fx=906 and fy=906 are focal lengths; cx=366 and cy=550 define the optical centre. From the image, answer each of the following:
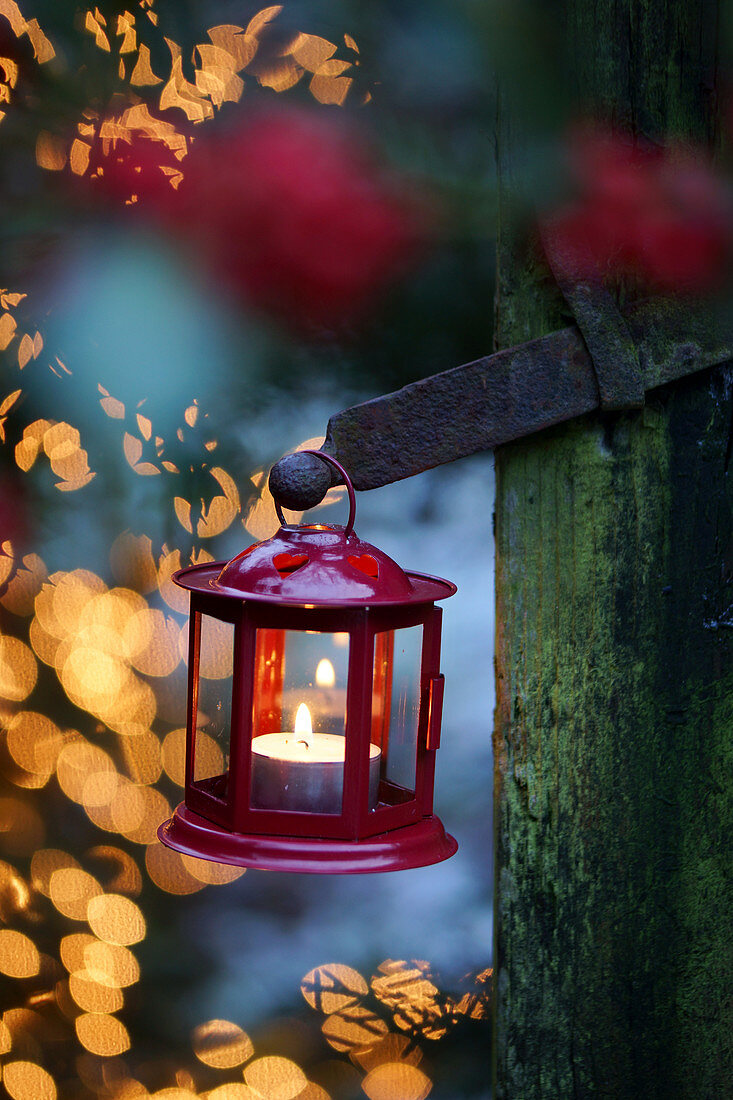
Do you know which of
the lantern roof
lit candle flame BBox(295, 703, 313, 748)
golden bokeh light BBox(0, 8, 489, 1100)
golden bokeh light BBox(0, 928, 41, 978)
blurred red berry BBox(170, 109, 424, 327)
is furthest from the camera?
golden bokeh light BBox(0, 928, 41, 978)

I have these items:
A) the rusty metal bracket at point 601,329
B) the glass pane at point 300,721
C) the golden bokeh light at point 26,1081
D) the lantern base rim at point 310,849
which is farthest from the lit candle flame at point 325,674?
the golden bokeh light at point 26,1081

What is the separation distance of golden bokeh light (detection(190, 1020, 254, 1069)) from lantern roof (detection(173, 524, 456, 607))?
1298 millimetres

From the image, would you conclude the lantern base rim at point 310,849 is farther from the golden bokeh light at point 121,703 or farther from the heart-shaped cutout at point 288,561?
the golden bokeh light at point 121,703

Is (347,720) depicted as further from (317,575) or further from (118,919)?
(118,919)

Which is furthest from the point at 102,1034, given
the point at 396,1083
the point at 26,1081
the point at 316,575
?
the point at 316,575

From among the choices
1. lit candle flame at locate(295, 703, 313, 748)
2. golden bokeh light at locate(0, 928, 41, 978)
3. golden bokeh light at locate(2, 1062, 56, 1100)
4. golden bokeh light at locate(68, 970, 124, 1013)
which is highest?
lit candle flame at locate(295, 703, 313, 748)

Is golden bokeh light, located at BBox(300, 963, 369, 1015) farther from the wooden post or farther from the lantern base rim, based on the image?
the lantern base rim

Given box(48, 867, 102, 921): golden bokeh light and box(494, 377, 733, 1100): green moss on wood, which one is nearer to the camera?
box(494, 377, 733, 1100): green moss on wood

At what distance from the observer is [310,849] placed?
0.74 metres

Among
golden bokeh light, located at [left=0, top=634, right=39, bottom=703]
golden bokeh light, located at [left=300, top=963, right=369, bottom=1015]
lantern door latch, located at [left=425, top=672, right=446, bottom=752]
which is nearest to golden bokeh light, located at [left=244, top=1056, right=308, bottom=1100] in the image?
golden bokeh light, located at [left=300, top=963, right=369, bottom=1015]

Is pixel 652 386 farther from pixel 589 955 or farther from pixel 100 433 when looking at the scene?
pixel 100 433

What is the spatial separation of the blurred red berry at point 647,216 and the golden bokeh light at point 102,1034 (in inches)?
65.0

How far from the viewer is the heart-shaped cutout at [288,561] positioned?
76 centimetres

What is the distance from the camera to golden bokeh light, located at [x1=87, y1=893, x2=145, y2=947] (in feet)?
5.68
